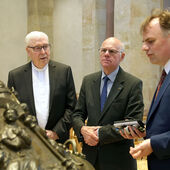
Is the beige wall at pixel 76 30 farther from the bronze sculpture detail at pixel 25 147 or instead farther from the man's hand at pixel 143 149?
the bronze sculpture detail at pixel 25 147

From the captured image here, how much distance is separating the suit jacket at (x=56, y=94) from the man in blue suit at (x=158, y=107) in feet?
4.36

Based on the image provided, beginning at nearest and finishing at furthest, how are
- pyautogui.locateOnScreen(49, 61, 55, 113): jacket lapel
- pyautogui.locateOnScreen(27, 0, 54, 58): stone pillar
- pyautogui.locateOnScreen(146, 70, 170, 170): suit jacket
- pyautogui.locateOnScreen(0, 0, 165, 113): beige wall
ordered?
1. pyautogui.locateOnScreen(146, 70, 170, 170): suit jacket
2. pyautogui.locateOnScreen(49, 61, 55, 113): jacket lapel
3. pyautogui.locateOnScreen(0, 0, 165, 113): beige wall
4. pyautogui.locateOnScreen(27, 0, 54, 58): stone pillar

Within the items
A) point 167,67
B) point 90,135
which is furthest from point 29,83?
point 167,67

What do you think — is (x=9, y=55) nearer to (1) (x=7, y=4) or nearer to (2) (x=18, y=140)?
(1) (x=7, y=4)

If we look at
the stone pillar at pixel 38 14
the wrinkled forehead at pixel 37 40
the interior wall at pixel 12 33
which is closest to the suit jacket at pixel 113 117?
the wrinkled forehead at pixel 37 40

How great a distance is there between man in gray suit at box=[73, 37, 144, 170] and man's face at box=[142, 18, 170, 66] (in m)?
0.98

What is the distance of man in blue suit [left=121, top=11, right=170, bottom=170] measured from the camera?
5.72ft

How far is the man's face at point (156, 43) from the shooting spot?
1836mm

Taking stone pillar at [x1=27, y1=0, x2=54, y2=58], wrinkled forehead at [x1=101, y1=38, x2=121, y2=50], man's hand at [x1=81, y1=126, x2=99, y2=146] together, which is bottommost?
man's hand at [x1=81, y1=126, x2=99, y2=146]

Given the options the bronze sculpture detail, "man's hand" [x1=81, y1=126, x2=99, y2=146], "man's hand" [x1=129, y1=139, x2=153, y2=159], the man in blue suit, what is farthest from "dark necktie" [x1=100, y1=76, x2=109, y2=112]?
the bronze sculpture detail

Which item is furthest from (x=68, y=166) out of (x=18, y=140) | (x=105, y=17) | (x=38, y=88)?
(x=105, y=17)

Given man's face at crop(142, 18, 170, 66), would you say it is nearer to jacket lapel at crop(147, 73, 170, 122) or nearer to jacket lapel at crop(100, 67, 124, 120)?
jacket lapel at crop(147, 73, 170, 122)

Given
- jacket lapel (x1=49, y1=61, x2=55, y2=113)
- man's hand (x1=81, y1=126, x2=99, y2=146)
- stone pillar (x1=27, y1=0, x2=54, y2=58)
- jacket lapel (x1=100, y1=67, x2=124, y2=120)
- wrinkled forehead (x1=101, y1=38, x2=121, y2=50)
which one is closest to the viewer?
man's hand (x1=81, y1=126, x2=99, y2=146)

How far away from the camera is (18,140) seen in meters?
0.73
